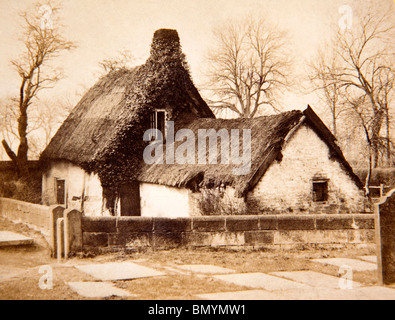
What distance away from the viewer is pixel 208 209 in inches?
532

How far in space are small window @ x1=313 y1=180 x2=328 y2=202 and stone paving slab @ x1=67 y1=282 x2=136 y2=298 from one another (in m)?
9.44

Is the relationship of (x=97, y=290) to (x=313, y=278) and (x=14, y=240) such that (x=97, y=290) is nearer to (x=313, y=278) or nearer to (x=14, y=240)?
(x=313, y=278)

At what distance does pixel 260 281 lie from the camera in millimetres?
6828

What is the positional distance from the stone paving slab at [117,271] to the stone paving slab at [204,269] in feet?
1.85

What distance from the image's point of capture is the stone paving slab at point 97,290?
19.7 ft

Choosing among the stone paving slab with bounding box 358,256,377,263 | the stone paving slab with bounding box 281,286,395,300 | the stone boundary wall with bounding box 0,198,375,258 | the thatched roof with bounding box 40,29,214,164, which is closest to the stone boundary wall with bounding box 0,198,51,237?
the stone boundary wall with bounding box 0,198,375,258

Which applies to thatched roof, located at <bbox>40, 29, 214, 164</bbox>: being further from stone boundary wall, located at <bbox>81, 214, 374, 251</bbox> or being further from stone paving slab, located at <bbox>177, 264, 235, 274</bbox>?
stone paving slab, located at <bbox>177, 264, 235, 274</bbox>

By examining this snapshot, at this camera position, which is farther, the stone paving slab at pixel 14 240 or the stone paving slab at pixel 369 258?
the stone paving slab at pixel 14 240

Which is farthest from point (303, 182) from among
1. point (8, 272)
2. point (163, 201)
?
point (8, 272)

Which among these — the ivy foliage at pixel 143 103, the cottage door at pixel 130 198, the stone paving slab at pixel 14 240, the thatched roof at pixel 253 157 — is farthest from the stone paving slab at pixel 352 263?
the ivy foliage at pixel 143 103

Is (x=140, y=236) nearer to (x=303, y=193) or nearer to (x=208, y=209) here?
(x=208, y=209)

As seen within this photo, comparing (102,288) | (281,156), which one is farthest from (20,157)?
(102,288)

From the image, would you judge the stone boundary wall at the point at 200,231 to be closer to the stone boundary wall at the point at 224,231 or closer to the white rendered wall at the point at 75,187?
the stone boundary wall at the point at 224,231
